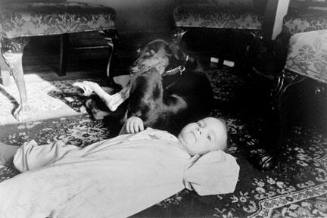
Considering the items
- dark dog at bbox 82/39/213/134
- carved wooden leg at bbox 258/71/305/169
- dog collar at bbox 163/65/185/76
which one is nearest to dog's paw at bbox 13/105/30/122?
dark dog at bbox 82/39/213/134

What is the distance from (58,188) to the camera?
0.76 m

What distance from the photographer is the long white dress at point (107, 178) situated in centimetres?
74

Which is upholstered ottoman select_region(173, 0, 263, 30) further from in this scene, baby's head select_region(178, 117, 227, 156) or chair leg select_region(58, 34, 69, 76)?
baby's head select_region(178, 117, 227, 156)

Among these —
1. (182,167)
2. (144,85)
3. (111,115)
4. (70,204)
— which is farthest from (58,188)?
(111,115)

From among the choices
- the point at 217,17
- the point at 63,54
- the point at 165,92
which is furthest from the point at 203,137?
the point at 63,54

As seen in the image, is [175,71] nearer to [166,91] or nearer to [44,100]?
[166,91]

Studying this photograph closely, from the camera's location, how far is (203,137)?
0.97 m

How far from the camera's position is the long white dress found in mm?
738

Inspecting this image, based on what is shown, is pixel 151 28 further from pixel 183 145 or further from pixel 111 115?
pixel 183 145

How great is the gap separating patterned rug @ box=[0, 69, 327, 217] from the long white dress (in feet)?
0.13

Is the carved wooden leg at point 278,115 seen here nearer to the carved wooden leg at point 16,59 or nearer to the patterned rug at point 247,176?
the patterned rug at point 247,176

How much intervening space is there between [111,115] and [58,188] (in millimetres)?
663

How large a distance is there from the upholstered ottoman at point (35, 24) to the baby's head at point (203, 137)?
0.77m

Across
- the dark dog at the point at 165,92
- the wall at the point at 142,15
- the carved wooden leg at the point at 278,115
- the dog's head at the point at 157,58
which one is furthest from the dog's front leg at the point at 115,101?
the wall at the point at 142,15
